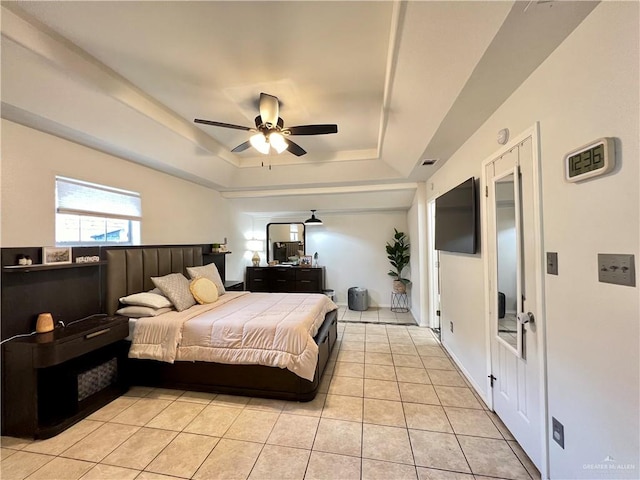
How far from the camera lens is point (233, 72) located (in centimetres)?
208

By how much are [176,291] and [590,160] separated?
348 centimetres

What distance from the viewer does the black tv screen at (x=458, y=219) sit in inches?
92.2

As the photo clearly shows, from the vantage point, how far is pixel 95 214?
2.73 meters

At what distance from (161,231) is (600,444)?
4304 millimetres

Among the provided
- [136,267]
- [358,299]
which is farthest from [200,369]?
[358,299]

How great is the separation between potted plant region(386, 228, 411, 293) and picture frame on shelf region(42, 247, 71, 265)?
5073 millimetres

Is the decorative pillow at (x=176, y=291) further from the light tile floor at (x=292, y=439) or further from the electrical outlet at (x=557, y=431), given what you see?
the electrical outlet at (x=557, y=431)

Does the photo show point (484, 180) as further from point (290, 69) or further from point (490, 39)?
point (290, 69)

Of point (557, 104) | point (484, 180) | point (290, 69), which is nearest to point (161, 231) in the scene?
point (290, 69)

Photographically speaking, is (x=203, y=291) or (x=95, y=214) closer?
(x=95, y=214)

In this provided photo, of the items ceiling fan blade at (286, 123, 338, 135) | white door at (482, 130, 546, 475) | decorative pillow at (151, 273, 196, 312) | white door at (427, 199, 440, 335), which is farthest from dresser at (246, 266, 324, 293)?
white door at (482, 130, 546, 475)

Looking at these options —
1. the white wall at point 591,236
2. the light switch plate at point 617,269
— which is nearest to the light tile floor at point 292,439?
the white wall at point 591,236

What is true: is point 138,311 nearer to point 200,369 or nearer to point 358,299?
point 200,369

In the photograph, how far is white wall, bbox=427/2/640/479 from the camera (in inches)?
38.5
